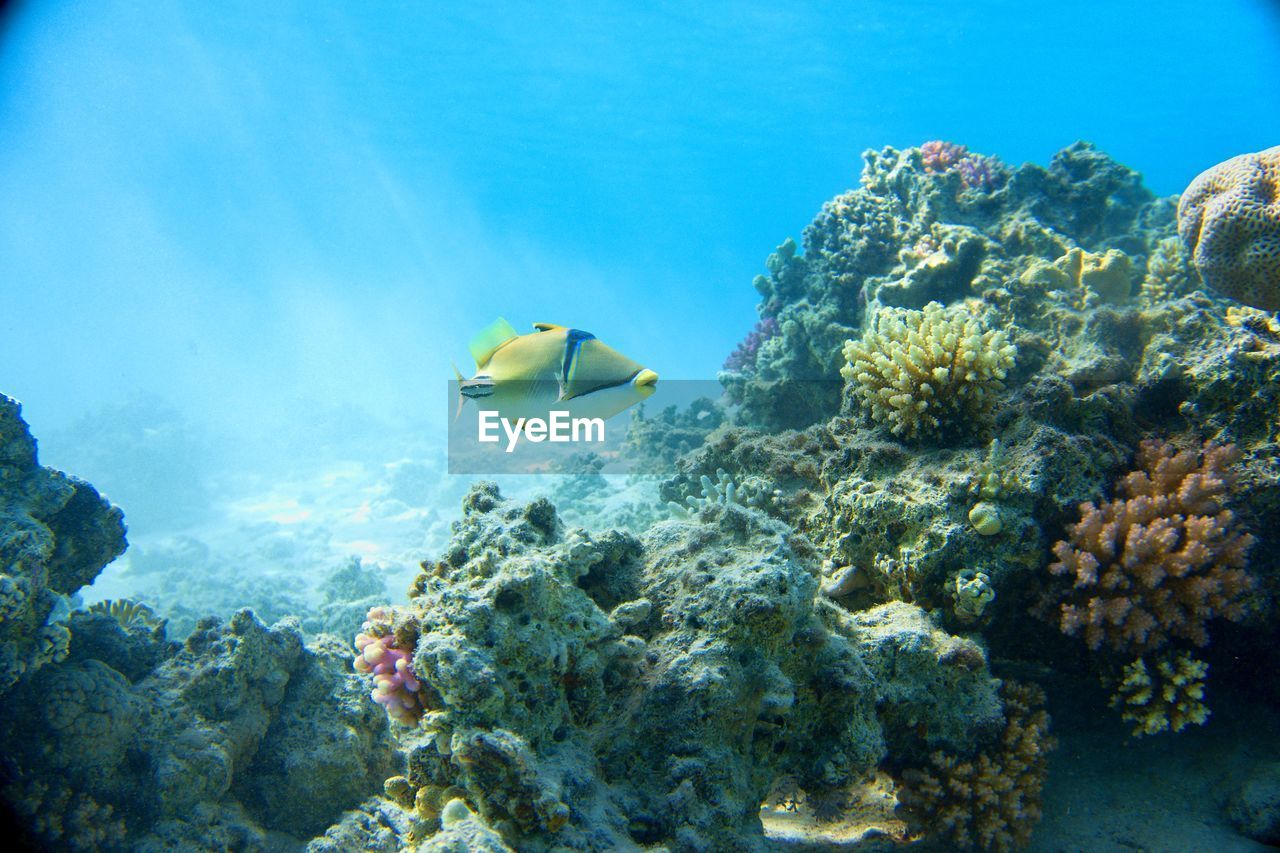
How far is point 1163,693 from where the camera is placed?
2834 mm

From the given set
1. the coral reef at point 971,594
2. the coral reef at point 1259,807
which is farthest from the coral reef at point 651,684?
the coral reef at point 1259,807

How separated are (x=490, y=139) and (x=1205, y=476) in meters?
78.8

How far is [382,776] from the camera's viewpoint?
3854 mm

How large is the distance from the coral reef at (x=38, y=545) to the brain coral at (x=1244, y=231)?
8454mm

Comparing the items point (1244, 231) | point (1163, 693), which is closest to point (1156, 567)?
point (1163, 693)

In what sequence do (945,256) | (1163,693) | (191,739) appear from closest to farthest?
(1163,693) < (191,739) < (945,256)

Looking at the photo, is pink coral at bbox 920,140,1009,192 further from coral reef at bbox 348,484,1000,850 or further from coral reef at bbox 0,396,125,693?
coral reef at bbox 0,396,125,693

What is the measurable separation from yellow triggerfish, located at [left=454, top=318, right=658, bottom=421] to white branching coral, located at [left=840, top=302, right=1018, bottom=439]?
76.0 inches

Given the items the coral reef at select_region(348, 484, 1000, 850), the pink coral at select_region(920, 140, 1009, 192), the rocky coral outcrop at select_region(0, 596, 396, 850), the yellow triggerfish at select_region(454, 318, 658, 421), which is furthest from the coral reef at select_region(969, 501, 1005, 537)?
the pink coral at select_region(920, 140, 1009, 192)

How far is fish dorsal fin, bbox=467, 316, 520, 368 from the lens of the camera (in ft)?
8.66

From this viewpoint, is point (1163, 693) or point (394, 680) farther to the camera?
point (1163, 693)

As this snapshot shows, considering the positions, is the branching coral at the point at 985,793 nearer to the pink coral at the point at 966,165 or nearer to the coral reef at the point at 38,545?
the coral reef at the point at 38,545

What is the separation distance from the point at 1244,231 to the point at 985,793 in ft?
15.6

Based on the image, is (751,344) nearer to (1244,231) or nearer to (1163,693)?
(1244,231)
